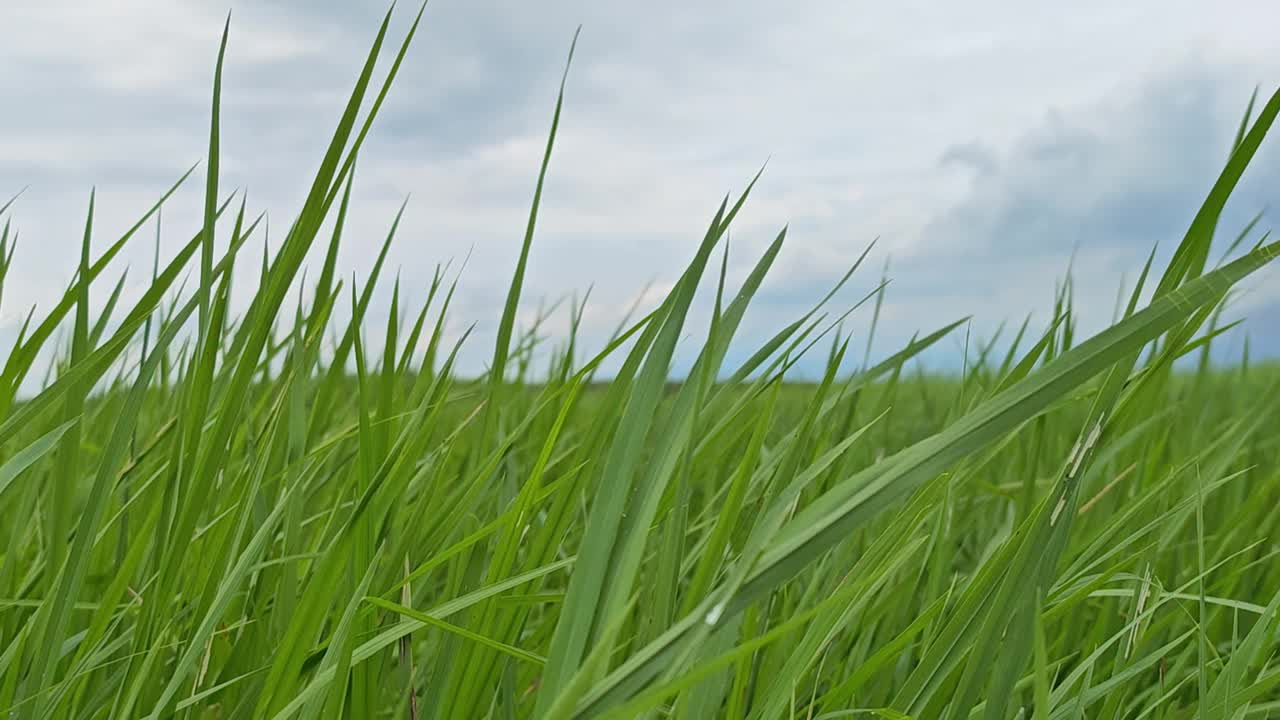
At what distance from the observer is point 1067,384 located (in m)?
0.39

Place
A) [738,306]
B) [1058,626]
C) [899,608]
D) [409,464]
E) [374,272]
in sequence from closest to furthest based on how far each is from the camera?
1. [738,306]
2. [409,464]
3. [374,272]
4. [899,608]
5. [1058,626]

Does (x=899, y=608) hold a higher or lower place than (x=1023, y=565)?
lower

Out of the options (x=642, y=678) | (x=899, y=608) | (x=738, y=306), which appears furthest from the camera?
(x=899, y=608)

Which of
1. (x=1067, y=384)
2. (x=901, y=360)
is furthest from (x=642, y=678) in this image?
(x=901, y=360)

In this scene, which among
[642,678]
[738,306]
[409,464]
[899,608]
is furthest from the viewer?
[899,608]

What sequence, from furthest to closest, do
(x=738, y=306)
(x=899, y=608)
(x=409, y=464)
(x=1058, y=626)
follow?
(x=1058, y=626) → (x=899, y=608) → (x=409, y=464) → (x=738, y=306)

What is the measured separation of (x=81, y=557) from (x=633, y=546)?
41 cm

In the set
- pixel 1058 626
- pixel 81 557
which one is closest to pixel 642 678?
pixel 81 557

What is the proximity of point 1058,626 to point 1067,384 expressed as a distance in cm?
96

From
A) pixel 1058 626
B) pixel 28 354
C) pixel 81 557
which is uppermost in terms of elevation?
pixel 28 354

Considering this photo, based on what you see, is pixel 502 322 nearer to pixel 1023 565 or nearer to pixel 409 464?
pixel 409 464

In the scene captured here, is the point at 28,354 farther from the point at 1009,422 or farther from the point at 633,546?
the point at 1009,422

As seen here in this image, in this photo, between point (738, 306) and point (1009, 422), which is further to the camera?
point (738, 306)

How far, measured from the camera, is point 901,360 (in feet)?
2.99
